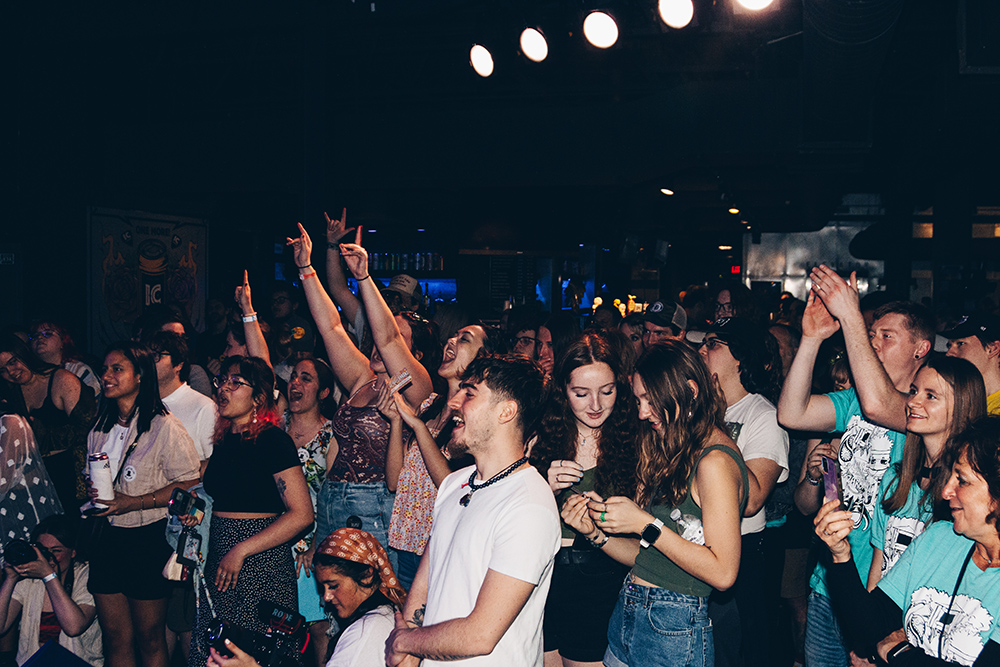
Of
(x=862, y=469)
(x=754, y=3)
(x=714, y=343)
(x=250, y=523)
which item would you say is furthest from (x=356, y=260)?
(x=754, y=3)

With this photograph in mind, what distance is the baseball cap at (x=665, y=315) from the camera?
489 centimetres

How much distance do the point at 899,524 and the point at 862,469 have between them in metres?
0.46

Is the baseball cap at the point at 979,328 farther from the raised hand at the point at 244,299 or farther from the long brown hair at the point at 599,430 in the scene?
the raised hand at the point at 244,299

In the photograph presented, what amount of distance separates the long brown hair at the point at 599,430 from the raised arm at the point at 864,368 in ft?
2.52

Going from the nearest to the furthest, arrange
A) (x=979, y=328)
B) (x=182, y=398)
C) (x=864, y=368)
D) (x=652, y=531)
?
(x=652, y=531), (x=864, y=368), (x=979, y=328), (x=182, y=398)

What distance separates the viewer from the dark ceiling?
630 centimetres

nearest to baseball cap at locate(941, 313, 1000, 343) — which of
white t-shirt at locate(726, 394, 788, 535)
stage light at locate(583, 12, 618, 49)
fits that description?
white t-shirt at locate(726, 394, 788, 535)

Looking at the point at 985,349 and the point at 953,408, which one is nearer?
the point at 953,408

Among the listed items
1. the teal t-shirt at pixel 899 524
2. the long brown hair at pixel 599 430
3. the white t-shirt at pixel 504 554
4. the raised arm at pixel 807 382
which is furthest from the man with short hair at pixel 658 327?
the white t-shirt at pixel 504 554

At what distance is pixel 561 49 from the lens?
6.35m

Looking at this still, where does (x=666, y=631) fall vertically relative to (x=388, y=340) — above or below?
below

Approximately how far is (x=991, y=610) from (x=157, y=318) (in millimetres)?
4103

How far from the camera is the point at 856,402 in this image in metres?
2.89

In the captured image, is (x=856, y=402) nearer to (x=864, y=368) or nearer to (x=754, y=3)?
(x=864, y=368)
